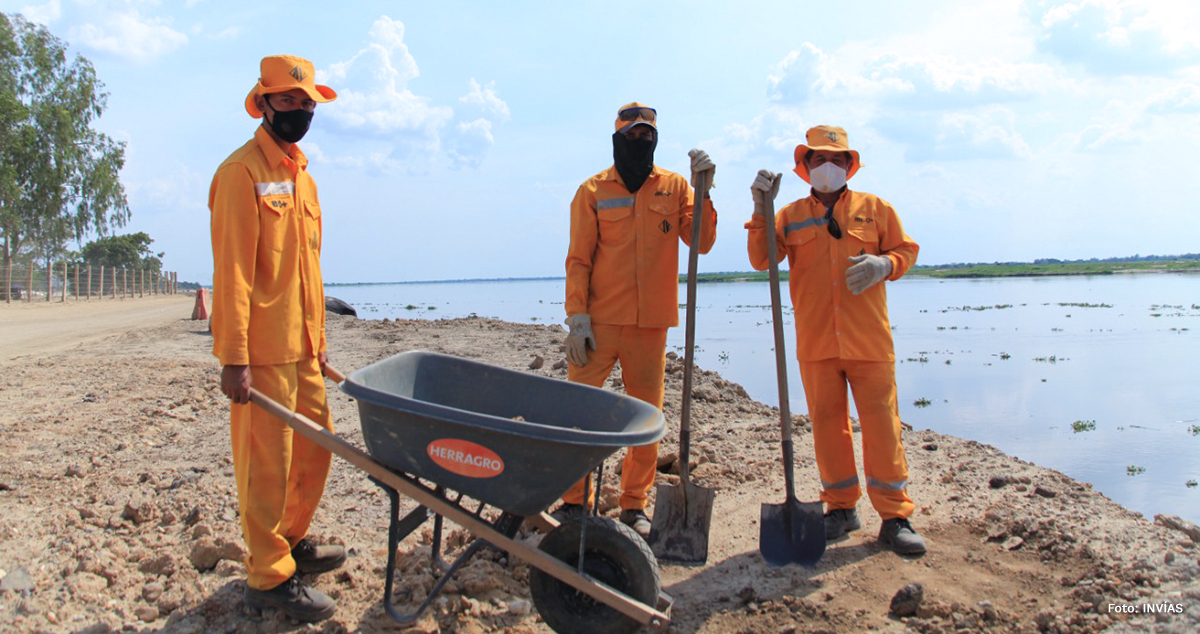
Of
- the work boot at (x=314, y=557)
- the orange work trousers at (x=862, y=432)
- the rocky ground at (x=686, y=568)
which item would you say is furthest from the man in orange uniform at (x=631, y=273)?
the work boot at (x=314, y=557)

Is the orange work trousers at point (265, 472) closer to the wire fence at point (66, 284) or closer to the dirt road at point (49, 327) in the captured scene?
the dirt road at point (49, 327)

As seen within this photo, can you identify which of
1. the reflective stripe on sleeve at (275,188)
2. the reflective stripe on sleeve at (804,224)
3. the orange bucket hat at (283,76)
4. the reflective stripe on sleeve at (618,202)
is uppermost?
the orange bucket hat at (283,76)

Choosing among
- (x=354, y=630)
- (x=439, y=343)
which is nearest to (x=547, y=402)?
(x=354, y=630)

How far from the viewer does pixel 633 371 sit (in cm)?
379

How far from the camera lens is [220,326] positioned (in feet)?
8.87

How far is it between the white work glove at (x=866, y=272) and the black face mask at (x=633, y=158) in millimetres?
1015

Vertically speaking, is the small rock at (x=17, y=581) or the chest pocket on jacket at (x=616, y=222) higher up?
the chest pocket on jacket at (x=616, y=222)

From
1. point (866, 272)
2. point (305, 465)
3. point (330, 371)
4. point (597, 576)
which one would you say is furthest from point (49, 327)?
point (866, 272)

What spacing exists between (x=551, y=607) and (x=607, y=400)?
0.70m

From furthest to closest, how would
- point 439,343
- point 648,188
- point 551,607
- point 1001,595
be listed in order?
point 439,343, point 648,188, point 1001,595, point 551,607

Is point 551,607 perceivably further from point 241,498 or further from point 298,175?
point 298,175

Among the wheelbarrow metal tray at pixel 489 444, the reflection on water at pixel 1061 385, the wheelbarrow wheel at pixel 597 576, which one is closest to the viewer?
the wheelbarrow metal tray at pixel 489 444

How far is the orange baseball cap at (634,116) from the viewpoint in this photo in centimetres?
374

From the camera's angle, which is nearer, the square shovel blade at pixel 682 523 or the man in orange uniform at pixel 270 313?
the man in orange uniform at pixel 270 313
